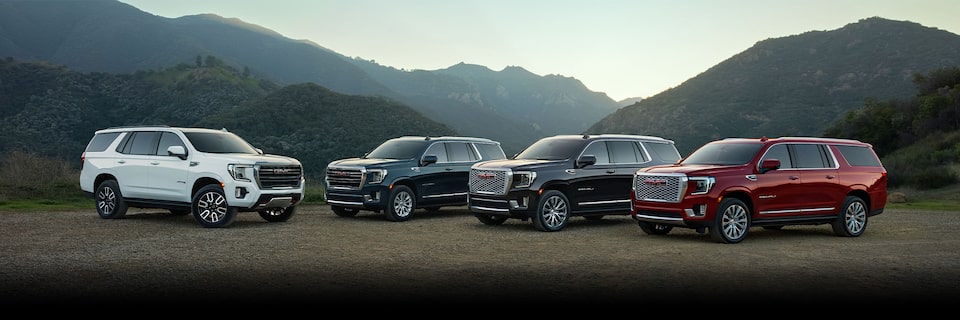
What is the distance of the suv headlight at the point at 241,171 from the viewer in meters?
14.9

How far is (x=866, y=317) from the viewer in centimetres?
673

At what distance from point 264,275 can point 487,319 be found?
3.53m

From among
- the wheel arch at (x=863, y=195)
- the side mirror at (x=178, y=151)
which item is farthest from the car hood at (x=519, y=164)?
the side mirror at (x=178, y=151)

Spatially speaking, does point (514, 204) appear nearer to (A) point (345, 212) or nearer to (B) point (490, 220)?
(B) point (490, 220)

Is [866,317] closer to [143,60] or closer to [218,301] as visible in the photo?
[218,301]

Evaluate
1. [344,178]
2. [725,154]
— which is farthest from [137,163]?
[725,154]

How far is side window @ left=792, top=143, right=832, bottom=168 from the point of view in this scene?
1391 cm

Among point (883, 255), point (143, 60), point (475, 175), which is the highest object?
point (143, 60)

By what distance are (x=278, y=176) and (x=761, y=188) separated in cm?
922

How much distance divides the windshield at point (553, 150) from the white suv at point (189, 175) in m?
4.97

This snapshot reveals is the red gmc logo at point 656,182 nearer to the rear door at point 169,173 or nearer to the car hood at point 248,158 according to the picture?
the car hood at point 248,158

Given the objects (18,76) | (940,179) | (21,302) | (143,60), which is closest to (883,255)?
(21,302)

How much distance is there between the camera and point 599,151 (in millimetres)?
16250

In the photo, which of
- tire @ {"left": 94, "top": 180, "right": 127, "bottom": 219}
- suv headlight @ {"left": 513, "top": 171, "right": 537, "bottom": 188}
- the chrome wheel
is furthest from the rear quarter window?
tire @ {"left": 94, "top": 180, "right": 127, "bottom": 219}
